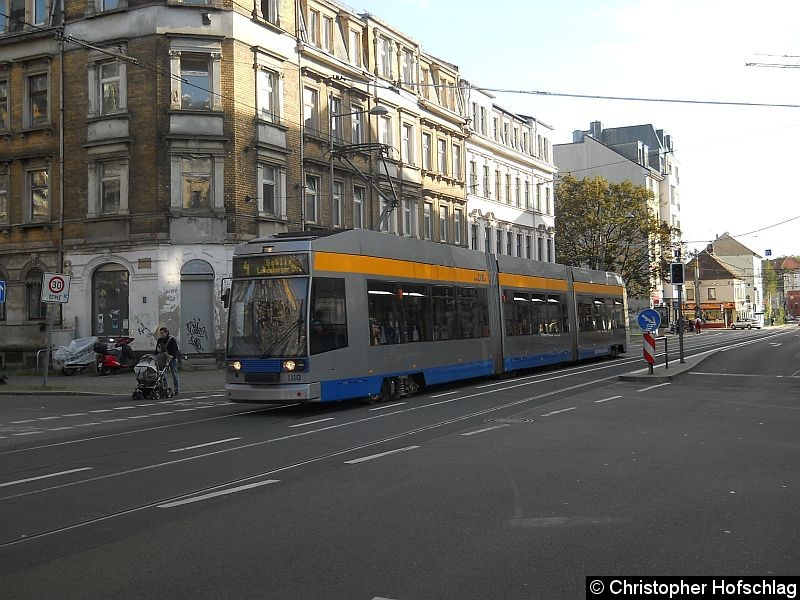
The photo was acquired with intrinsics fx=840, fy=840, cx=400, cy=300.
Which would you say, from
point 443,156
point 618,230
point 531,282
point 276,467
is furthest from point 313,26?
point 618,230

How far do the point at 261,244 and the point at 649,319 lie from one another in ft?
42.9

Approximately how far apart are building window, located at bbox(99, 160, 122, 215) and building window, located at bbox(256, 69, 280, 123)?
222 inches

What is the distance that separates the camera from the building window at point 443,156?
46219 millimetres

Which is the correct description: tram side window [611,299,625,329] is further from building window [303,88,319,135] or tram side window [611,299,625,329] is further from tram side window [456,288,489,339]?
building window [303,88,319,135]

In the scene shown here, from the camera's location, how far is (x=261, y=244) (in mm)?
15914

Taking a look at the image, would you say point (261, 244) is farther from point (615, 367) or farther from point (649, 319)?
point (615, 367)

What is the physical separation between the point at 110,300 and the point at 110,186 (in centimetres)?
418

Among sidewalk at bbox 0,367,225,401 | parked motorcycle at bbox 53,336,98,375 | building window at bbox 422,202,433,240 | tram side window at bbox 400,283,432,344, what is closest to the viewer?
tram side window at bbox 400,283,432,344

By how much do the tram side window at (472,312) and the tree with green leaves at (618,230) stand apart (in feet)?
120

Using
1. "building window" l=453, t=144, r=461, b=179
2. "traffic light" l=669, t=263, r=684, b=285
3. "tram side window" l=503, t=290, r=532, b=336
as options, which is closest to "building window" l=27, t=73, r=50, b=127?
"tram side window" l=503, t=290, r=532, b=336

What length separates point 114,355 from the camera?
94.0ft

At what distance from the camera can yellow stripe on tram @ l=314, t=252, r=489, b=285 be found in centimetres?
1602

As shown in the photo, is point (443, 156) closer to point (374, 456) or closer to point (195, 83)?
point (195, 83)

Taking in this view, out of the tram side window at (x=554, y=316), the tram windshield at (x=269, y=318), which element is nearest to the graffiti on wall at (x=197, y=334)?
the tram side window at (x=554, y=316)
